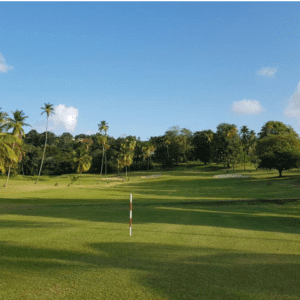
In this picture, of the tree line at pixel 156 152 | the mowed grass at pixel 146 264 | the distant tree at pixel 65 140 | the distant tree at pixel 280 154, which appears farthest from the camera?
the distant tree at pixel 65 140

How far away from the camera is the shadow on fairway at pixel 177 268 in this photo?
5008 millimetres

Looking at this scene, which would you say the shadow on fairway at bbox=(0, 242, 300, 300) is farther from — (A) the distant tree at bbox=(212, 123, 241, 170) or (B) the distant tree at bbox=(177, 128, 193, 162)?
(B) the distant tree at bbox=(177, 128, 193, 162)

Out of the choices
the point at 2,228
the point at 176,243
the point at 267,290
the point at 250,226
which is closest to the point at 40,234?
the point at 2,228

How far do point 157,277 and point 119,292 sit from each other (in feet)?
3.18

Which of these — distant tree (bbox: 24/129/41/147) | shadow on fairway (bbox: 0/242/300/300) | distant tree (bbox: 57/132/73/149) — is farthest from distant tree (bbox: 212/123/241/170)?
shadow on fairway (bbox: 0/242/300/300)

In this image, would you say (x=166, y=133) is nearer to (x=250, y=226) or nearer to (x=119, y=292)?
(x=250, y=226)

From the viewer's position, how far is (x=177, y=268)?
618cm

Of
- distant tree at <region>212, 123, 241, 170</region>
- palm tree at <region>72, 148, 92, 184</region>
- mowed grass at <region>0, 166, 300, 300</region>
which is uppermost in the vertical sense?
distant tree at <region>212, 123, 241, 170</region>

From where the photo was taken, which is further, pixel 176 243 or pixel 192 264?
pixel 176 243

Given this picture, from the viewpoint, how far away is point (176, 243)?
28.3ft

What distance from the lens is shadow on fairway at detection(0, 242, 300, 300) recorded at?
501cm

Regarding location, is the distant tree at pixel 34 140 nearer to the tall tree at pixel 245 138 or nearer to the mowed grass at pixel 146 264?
the tall tree at pixel 245 138

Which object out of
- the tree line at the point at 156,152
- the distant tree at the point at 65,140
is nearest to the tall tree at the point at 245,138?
the tree line at the point at 156,152

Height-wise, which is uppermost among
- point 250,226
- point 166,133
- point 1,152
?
point 166,133
